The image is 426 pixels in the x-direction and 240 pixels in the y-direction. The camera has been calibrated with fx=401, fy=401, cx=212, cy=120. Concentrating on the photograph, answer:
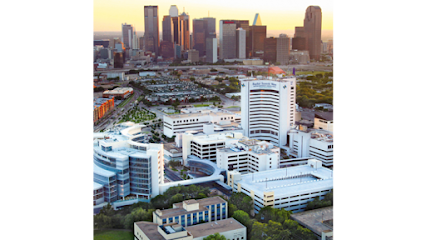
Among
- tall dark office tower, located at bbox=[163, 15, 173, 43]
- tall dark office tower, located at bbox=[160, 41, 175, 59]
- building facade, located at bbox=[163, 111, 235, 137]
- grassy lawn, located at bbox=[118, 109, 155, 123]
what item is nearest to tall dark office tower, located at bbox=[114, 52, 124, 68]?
tall dark office tower, located at bbox=[160, 41, 175, 59]

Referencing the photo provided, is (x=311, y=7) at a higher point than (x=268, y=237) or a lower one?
higher

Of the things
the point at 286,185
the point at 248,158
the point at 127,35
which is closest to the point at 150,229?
the point at 286,185

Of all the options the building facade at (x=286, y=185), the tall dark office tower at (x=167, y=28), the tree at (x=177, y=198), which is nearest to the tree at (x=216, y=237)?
the building facade at (x=286, y=185)

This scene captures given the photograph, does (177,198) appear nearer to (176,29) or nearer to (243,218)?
A: (243,218)

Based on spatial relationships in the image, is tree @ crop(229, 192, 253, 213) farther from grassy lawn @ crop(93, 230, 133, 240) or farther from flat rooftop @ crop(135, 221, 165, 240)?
grassy lawn @ crop(93, 230, 133, 240)

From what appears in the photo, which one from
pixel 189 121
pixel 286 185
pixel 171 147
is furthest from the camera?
pixel 189 121
